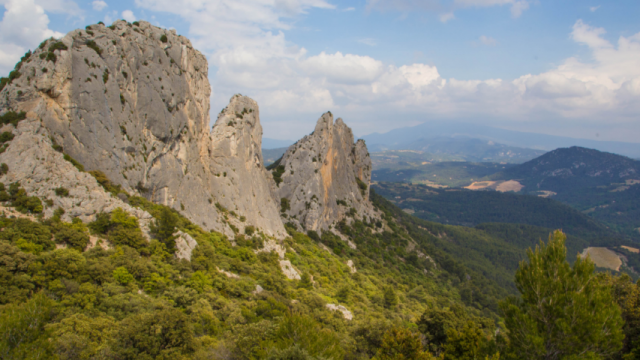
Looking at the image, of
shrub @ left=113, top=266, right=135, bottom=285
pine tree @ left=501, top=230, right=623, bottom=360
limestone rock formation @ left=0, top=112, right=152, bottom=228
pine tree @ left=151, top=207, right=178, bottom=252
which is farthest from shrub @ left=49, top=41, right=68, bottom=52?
pine tree @ left=501, top=230, right=623, bottom=360

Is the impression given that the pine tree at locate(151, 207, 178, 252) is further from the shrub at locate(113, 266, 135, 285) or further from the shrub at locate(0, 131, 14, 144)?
the shrub at locate(0, 131, 14, 144)

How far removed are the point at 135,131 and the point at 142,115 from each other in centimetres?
219

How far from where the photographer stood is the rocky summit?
25.0m

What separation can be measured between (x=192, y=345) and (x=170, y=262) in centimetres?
1054

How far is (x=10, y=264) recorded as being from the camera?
17344 millimetres

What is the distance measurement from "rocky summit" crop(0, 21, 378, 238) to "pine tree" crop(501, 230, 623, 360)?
2789cm

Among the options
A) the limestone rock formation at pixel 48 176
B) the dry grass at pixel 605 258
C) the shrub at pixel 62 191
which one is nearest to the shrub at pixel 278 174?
the limestone rock formation at pixel 48 176

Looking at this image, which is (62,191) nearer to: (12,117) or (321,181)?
(12,117)

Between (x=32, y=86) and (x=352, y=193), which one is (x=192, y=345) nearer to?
(x=32, y=86)

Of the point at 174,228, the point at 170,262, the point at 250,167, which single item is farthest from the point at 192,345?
the point at 250,167

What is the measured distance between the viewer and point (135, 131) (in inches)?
1270

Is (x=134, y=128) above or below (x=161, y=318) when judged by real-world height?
above

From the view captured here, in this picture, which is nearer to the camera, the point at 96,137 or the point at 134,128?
the point at 96,137

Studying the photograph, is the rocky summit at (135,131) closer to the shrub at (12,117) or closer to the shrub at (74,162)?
the shrub at (74,162)
